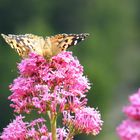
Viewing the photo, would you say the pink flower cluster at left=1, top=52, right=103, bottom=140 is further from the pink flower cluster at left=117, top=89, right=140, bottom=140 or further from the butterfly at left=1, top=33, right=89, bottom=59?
the pink flower cluster at left=117, top=89, right=140, bottom=140

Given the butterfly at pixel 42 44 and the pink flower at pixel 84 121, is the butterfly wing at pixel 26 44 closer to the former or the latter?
the butterfly at pixel 42 44

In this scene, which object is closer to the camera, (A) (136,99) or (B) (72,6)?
(A) (136,99)

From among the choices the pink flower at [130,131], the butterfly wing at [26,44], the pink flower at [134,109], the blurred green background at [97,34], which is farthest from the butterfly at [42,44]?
the blurred green background at [97,34]

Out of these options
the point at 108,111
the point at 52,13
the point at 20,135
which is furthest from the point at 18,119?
the point at 52,13

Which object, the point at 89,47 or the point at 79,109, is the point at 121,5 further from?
the point at 79,109

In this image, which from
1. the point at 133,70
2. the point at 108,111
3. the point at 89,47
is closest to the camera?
the point at 108,111

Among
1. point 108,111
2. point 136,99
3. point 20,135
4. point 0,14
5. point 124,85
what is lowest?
point 136,99
